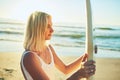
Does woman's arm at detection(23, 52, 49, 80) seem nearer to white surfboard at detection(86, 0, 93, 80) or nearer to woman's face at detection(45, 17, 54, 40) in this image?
woman's face at detection(45, 17, 54, 40)

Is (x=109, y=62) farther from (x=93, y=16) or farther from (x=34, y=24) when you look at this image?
(x=34, y=24)

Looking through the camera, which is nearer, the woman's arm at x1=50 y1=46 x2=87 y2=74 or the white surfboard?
the white surfboard

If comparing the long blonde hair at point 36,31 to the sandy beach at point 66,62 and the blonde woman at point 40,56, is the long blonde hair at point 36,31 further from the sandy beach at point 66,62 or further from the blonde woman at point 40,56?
the sandy beach at point 66,62

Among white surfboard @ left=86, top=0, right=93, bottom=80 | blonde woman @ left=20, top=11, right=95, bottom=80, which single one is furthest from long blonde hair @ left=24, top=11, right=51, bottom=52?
white surfboard @ left=86, top=0, right=93, bottom=80

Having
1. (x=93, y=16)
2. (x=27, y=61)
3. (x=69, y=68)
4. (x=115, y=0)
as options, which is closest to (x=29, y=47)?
(x=27, y=61)

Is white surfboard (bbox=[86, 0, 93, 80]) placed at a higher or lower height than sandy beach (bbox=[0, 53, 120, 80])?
higher

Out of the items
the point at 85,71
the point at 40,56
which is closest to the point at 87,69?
the point at 85,71

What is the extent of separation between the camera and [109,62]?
2.20 m

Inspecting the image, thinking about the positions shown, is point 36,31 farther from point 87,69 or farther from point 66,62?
point 87,69

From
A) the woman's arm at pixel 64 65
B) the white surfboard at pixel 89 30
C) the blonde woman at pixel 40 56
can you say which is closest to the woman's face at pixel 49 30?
the blonde woman at pixel 40 56

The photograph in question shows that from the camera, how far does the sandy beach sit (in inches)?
86.0

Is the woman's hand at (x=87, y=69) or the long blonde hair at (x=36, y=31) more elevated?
the long blonde hair at (x=36, y=31)

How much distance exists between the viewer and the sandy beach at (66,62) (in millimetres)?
2186

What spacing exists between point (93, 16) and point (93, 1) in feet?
0.39
